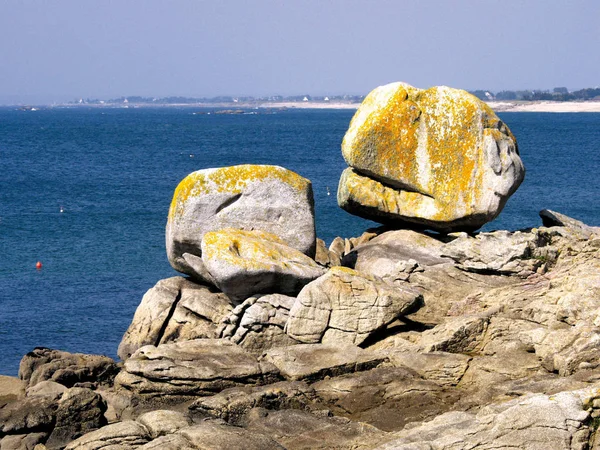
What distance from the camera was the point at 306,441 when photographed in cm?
1550

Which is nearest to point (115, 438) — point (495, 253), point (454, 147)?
point (495, 253)

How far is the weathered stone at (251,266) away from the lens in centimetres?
2181

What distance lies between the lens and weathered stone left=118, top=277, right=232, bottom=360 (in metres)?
22.6

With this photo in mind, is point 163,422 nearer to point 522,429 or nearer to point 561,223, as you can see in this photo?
point 522,429

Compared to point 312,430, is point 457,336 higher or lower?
higher

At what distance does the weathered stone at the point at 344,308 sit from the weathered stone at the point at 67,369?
4361mm

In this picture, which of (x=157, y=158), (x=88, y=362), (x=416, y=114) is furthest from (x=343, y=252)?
(x=157, y=158)

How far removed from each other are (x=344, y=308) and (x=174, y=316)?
16.1ft

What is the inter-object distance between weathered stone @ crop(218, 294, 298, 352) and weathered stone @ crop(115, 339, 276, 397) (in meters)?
1.50

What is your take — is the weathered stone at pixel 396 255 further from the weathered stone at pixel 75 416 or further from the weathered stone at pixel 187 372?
the weathered stone at pixel 75 416

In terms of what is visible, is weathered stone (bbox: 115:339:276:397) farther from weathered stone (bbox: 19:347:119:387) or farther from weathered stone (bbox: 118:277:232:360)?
weathered stone (bbox: 118:277:232:360)

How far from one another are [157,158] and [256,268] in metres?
78.6

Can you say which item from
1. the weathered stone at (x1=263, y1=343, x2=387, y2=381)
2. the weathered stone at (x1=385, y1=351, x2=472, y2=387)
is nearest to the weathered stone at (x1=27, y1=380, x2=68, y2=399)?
the weathered stone at (x1=263, y1=343, x2=387, y2=381)

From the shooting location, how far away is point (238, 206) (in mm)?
24281
